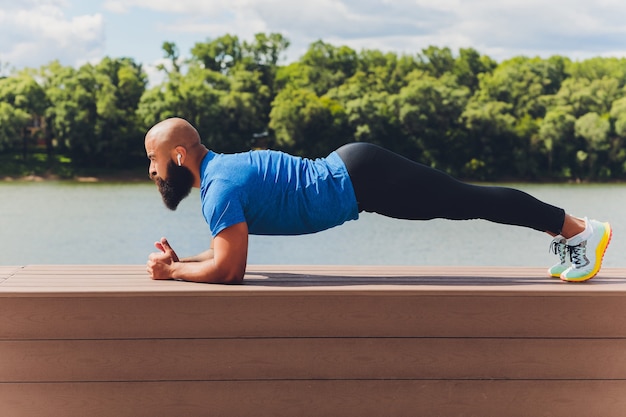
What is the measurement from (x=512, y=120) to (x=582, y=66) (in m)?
13.5

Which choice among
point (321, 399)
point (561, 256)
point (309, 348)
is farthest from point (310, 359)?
point (561, 256)

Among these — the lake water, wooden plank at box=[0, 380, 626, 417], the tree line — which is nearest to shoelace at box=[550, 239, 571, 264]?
wooden plank at box=[0, 380, 626, 417]

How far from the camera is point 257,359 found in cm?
302

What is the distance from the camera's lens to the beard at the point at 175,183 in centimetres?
329

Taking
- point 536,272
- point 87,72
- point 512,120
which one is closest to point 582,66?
point 512,120

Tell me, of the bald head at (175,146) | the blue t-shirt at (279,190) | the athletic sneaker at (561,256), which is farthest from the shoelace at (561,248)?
the bald head at (175,146)

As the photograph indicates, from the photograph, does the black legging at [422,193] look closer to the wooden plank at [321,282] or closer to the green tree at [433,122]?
the wooden plank at [321,282]

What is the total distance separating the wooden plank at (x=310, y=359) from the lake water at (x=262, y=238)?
16224 mm

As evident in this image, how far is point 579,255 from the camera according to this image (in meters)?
3.41

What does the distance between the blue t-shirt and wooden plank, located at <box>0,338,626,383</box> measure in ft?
1.50

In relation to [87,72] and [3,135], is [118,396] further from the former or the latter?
[87,72]

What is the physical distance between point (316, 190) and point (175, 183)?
1.80ft

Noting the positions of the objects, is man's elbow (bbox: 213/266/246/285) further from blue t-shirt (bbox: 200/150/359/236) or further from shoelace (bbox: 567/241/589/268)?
shoelace (bbox: 567/241/589/268)

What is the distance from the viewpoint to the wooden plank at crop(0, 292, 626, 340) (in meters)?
2.95
